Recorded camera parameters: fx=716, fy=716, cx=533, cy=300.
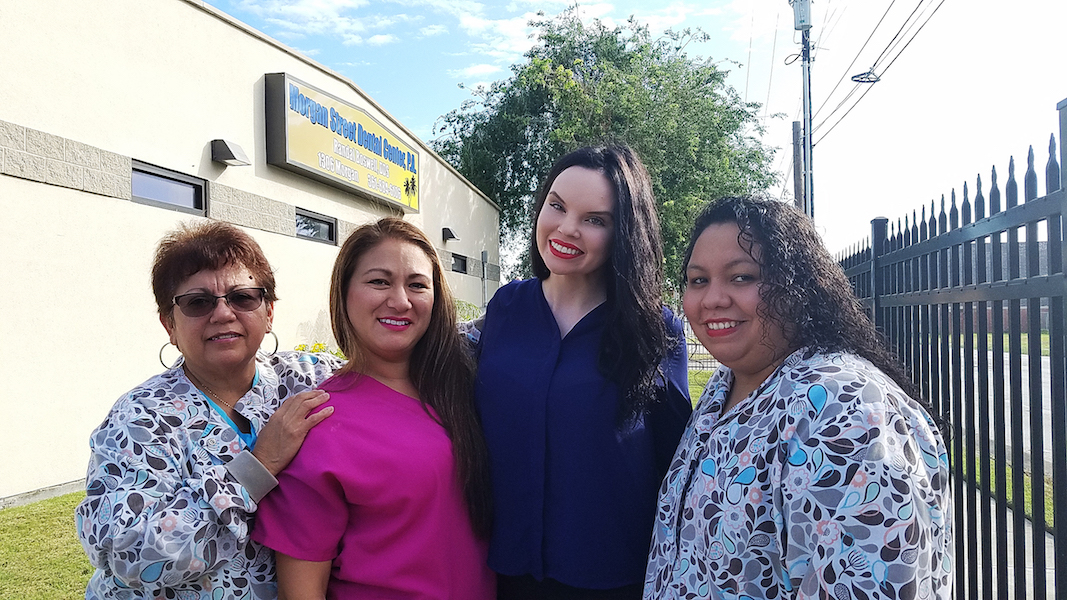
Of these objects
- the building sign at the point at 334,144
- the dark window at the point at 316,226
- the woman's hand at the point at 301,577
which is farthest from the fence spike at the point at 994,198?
the dark window at the point at 316,226

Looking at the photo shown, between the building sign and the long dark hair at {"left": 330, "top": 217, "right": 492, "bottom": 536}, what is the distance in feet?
24.7

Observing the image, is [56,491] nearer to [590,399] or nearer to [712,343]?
[590,399]

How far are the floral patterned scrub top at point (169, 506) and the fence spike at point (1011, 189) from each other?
7.94 feet

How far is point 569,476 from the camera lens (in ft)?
7.27

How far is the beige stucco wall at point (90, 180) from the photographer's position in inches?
219

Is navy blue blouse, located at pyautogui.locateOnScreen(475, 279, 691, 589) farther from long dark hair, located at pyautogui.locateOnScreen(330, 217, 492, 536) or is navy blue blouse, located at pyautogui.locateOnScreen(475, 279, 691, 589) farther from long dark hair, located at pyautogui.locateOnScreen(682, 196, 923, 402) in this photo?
long dark hair, located at pyautogui.locateOnScreen(682, 196, 923, 402)

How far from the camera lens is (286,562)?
6.44 ft

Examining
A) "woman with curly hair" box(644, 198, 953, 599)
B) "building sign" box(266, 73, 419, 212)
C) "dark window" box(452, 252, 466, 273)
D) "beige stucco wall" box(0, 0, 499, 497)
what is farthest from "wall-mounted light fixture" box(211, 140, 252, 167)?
"dark window" box(452, 252, 466, 273)

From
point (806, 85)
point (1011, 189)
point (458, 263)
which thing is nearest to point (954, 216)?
point (1011, 189)

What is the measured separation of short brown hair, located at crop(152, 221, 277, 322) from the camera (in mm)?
2105

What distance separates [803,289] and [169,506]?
1.65 m

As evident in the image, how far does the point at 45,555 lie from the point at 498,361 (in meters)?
3.61

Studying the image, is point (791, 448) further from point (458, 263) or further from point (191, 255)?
point (458, 263)

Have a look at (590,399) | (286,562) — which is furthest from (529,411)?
(286,562)
